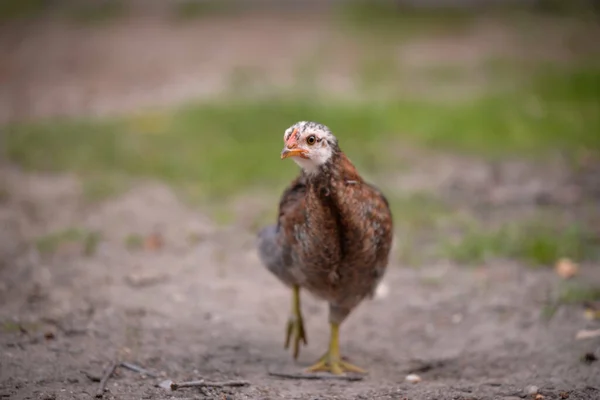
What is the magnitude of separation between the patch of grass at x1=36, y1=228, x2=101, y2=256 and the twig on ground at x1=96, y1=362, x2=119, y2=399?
6.58 ft

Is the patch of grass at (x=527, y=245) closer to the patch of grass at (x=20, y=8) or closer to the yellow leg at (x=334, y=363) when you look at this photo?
the yellow leg at (x=334, y=363)

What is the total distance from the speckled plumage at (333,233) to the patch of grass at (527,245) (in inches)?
67.9

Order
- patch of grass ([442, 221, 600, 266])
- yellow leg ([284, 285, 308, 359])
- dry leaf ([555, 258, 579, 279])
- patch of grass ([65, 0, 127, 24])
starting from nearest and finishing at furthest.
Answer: yellow leg ([284, 285, 308, 359]) < dry leaf ([555, 258, 579, 279]) < patch of grass ([442, 221, 600, 266]) < patch of grass ([65, 0, 127, 24])

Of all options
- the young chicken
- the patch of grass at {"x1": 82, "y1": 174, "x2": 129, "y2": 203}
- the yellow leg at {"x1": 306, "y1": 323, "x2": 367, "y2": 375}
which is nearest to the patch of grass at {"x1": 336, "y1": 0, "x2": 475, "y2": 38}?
the patch of grass at {"x1": 82, "y1": 174, "x2": 129, "y2": 203}

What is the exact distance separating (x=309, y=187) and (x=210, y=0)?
1080 cm

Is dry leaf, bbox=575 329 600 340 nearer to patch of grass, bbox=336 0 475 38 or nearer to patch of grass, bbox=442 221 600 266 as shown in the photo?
patch of grass, bbox=442 221 600 266

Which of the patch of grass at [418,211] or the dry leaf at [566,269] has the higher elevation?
the patch of grass at [418,211]

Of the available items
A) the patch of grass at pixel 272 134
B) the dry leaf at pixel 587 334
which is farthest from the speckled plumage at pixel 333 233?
the patch of grass at pixel 272 134

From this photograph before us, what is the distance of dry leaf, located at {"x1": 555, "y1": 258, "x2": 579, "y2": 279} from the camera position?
552 cm

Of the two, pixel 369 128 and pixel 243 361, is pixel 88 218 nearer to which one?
pixel 243 361

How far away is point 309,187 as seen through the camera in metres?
4.07

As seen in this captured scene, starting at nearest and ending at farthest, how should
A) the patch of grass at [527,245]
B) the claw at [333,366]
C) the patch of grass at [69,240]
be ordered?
1. the claw at [333,366]
2. the patch of grass at [527,245]
3. the patch of grass at [69,240]

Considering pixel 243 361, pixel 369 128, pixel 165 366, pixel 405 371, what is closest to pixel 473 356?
pixel 405 371

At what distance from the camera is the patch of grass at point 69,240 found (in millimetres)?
6020
